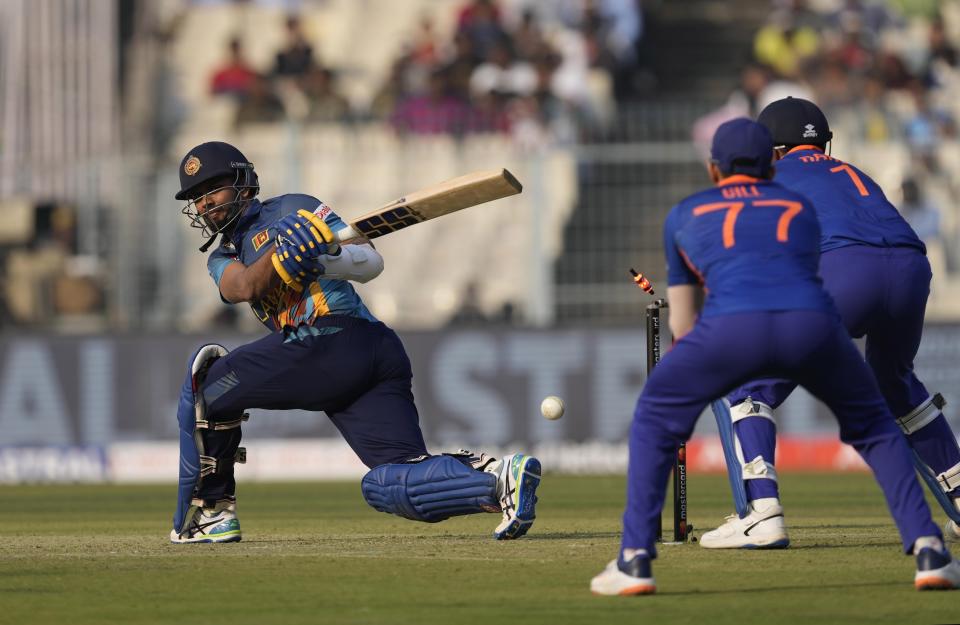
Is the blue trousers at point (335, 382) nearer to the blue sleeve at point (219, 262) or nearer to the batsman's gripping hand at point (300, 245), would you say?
the blue sleeve at point (219, 262)

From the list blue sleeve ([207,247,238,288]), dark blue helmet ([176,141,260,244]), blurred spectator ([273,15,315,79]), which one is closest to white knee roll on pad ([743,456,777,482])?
blue sleeve ([207,247,238,288])

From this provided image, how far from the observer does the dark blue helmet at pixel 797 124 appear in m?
7.93

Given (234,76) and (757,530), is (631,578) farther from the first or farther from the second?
(234,76)

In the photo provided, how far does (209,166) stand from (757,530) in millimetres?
2969

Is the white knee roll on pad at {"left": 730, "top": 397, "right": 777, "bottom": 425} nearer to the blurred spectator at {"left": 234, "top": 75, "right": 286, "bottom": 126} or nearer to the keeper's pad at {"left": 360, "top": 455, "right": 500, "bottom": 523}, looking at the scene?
the keeper's pad at {"left": 360, "top": 455, "right": 500, "bottom": 523}

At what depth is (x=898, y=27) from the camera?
21.8 metres

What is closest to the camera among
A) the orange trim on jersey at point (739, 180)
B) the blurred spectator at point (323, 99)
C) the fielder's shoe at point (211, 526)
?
the orange trim on jersey at point (739, 180)

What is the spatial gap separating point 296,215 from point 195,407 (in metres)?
1.16

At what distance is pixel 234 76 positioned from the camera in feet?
70.0

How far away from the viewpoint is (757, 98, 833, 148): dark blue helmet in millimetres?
7926

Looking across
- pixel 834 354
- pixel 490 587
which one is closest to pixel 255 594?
pixel 490 587

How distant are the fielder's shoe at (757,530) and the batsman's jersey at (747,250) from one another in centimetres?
168

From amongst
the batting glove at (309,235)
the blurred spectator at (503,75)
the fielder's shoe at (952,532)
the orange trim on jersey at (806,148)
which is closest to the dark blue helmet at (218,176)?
the batting glove at (309,235)

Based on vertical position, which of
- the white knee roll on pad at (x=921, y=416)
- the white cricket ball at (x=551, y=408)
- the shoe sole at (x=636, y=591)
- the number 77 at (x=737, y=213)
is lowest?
the shoe sole at (x=636, y=591)
